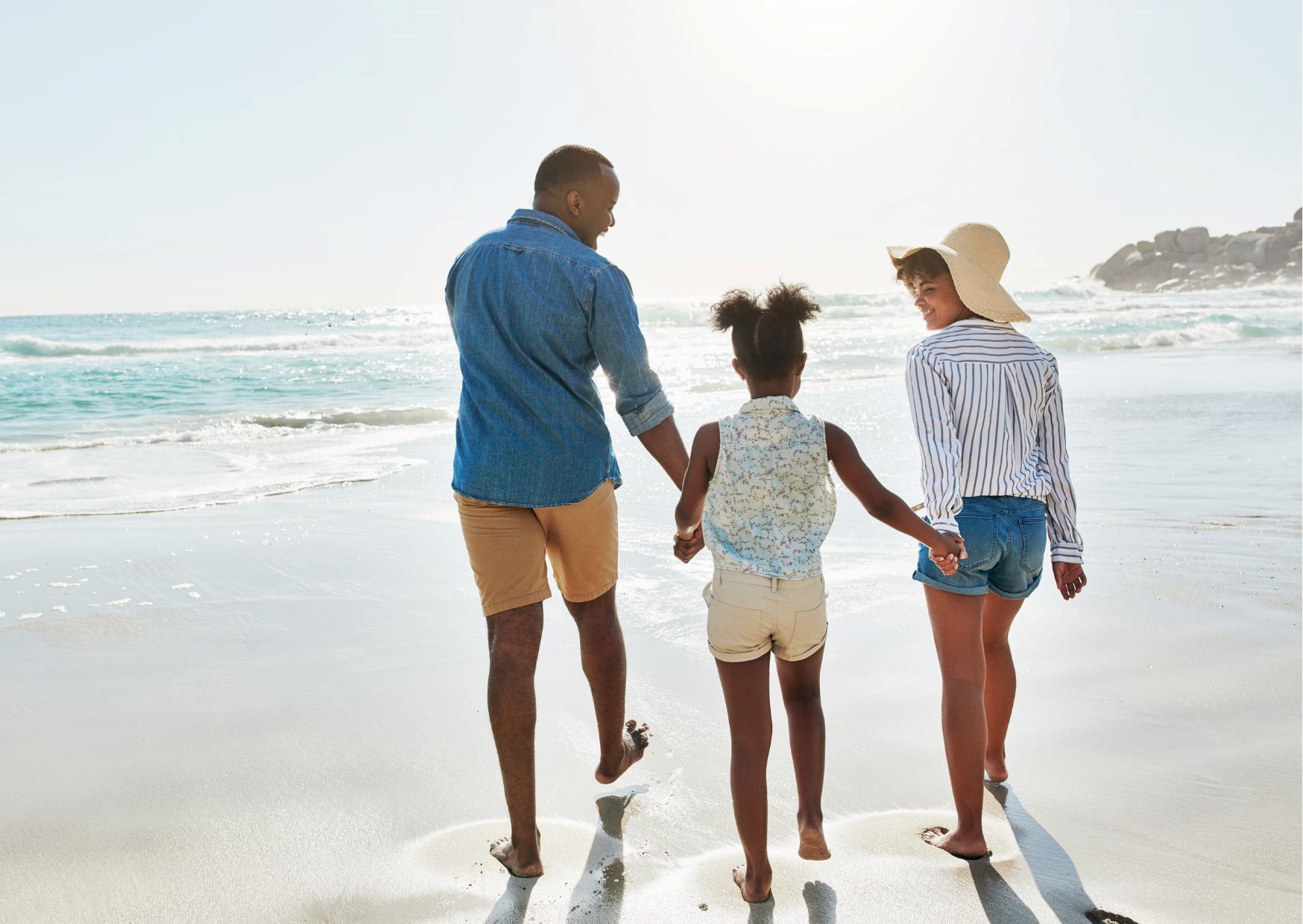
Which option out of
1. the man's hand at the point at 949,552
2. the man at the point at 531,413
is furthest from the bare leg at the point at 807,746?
the man at the point at 531,413

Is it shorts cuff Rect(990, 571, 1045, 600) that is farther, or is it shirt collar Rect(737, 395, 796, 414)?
shorts cuff Rect(990, 571, 1045, 600)

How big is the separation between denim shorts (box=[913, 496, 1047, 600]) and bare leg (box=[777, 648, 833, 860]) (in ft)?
1.35

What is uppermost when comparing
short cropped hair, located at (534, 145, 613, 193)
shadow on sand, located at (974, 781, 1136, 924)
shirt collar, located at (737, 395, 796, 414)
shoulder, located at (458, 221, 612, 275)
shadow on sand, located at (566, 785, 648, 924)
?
short cropped hair, located at (534, 145, 613, 193)

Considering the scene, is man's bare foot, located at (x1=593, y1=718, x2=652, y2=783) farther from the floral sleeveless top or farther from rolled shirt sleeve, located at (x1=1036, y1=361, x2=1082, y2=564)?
rolled shirt sleeve, located at (x1=1036, y1=361, x2=1082, y2=564)

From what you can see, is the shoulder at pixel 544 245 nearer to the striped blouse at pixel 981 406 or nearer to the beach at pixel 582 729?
the striped blouse at pixel 981 406

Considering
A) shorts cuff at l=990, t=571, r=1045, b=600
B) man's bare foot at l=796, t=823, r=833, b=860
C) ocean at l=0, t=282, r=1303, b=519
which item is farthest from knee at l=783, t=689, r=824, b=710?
ocean at l=0, t=282, r=1303, b=519

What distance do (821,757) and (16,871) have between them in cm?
214

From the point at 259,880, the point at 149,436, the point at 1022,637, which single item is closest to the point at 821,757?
the point at 259,880

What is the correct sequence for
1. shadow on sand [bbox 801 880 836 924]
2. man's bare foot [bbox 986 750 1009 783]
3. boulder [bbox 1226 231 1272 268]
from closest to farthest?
1. shadow on sand [bbox 801 880 836 924]
2. man's bare foot [bbox 986 750 1009 783]
3. boulder [bbox 1226 231 1272 268]

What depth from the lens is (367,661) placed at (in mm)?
4223

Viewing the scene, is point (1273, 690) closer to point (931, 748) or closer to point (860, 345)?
point (931, 748)

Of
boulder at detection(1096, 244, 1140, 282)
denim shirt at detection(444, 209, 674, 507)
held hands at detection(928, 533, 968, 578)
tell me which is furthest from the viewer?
boulder at detection(1096, 244, 1140, 282)

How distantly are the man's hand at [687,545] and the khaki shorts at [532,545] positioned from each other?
0.31m

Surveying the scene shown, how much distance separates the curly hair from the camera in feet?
8.21
